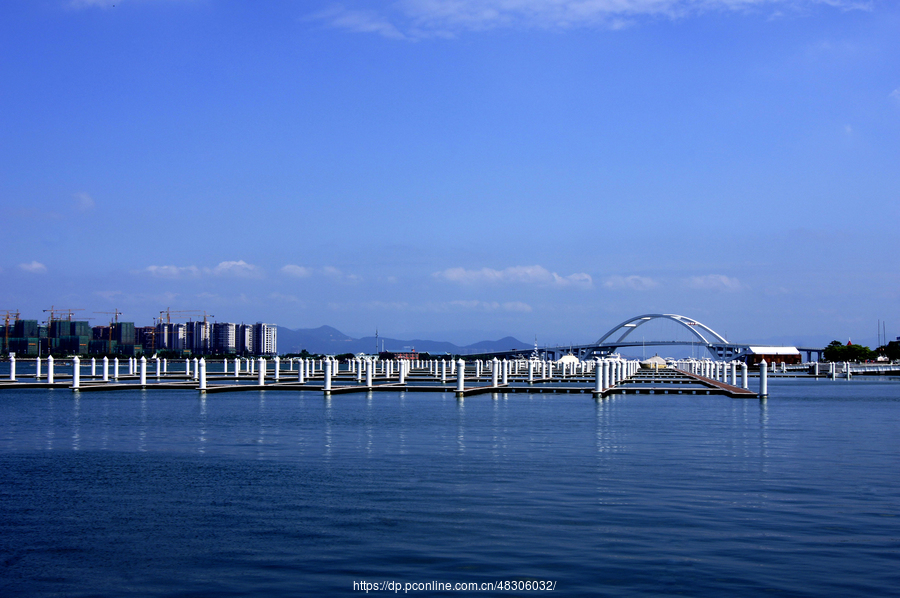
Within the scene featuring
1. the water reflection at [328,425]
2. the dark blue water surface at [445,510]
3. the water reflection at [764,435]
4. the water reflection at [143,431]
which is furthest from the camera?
the water reflection at [143,431]

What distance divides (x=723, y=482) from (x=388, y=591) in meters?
10.7

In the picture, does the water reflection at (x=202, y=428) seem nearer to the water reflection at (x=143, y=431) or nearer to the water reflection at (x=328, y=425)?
the water reflection at (x=143, y=431)

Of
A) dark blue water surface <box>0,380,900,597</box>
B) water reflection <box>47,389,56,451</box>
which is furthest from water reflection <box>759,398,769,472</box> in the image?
water reflection <box>47,389,56,451</box>

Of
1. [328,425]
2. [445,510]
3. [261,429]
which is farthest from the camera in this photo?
[328,425]

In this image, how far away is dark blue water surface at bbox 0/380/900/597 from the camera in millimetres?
10984

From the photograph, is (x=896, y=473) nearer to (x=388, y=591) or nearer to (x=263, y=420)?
(x=388, y=591)

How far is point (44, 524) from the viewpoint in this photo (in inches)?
551

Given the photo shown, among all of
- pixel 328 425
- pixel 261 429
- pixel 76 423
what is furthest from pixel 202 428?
pixel 76 423

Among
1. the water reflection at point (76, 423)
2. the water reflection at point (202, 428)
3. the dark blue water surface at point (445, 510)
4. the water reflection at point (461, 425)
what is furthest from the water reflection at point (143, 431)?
the water reflection at point (461, 425)

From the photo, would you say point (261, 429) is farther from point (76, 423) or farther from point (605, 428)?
point (605, 428)

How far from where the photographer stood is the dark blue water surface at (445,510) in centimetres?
1098

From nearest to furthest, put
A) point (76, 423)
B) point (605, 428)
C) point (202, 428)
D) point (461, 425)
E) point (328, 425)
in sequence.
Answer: point (202, 428)
point (605, 428)
point (328, 425)
point (461, 425)
point (76, 423)

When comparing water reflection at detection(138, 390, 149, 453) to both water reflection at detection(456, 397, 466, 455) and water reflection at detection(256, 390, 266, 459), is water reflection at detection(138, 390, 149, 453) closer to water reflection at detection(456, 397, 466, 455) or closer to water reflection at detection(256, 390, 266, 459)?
water reflection at detection(256, 390, 266, 459)

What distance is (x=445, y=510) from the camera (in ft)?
49.1
